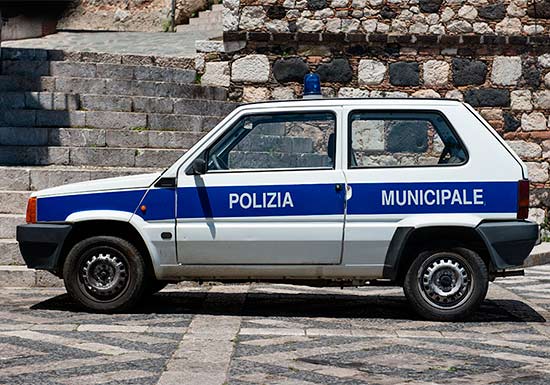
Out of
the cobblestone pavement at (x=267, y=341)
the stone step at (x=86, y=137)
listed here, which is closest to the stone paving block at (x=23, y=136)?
the stone step at (x=86, y=137)

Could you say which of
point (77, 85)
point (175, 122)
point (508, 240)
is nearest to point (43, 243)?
point (508, 240)

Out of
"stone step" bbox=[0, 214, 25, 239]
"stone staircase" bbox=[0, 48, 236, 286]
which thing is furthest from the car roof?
"stone staircase" bbox=[0, 48, 236, 286]

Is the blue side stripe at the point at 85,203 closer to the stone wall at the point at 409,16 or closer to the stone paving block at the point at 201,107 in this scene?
the stone paving block at the point at 201,107

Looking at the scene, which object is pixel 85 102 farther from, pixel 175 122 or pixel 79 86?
pixel 175 122

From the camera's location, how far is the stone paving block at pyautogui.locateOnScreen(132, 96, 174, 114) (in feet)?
48.0

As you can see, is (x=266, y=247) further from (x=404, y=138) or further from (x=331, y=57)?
(x=331, y=57)

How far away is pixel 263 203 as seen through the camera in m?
8.63

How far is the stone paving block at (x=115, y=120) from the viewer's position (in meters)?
14.2

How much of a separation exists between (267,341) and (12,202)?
15.8ft

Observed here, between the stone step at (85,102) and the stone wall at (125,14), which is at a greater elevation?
the stone wall at (125,14)

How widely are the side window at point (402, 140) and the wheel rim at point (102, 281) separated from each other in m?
1.95

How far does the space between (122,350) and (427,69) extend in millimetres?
9196

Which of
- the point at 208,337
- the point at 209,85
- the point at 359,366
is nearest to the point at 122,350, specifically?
the point at 208,337

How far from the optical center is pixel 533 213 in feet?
50.4
